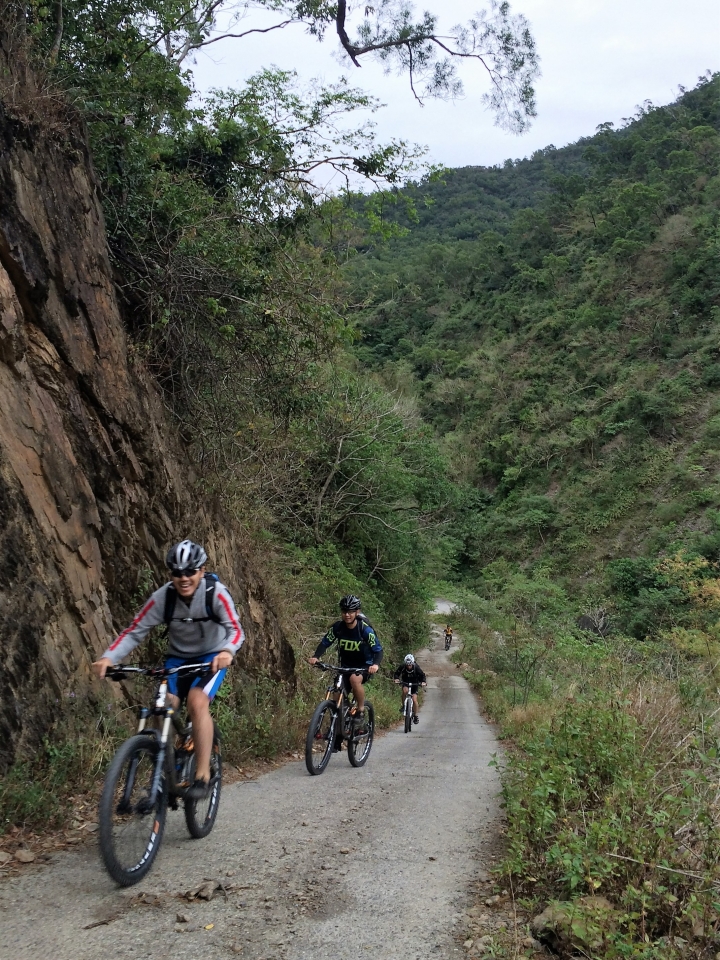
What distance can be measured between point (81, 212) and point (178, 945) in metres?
6.85

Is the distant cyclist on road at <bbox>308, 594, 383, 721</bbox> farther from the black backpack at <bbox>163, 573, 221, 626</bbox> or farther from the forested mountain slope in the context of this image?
the forested mountain slope

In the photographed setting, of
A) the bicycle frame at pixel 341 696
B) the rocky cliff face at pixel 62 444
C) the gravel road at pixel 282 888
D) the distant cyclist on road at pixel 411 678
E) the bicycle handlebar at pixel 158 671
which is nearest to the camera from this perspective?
the gravel road at pixel 282 888

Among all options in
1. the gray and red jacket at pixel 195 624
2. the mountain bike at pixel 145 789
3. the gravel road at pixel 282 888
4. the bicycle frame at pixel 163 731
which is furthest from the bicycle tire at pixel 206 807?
the gray and red jacket at pixel 195 624

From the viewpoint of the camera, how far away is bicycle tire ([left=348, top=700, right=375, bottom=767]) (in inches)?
328

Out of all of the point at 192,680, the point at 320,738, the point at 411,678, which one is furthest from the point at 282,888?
the point at 411,678

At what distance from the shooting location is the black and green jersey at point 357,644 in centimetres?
841

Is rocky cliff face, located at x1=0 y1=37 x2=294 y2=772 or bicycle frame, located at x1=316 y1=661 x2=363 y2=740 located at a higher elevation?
rocky cliff face, located at x1=0 y1=37 x2=294 y2=772

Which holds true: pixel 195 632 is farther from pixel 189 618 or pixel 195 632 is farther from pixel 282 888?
pixel 282 888

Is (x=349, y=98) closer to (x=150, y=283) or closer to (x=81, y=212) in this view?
(x=150, y=283)

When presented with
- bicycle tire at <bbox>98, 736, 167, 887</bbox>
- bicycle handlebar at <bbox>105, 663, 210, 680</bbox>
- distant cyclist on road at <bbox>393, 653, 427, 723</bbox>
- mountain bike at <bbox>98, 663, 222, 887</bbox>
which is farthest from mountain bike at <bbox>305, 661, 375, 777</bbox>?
distant cyclist on road at <bbox>393, 653, 427, 723</bbox>

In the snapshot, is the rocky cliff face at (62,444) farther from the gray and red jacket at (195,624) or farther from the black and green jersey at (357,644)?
the black and green jersey at (357,644)

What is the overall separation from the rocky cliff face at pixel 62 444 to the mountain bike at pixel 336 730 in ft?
7.66

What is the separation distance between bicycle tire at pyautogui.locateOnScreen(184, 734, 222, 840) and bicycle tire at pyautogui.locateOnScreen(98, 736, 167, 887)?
1.45ft

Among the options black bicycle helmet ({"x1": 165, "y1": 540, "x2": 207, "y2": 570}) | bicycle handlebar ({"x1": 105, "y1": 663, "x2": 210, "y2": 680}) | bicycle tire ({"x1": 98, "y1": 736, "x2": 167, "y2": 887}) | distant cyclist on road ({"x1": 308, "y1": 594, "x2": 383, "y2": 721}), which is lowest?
distant cyclist on road ({"x1": 308, "y1": 594, "x2": 383, "y2": 721})
